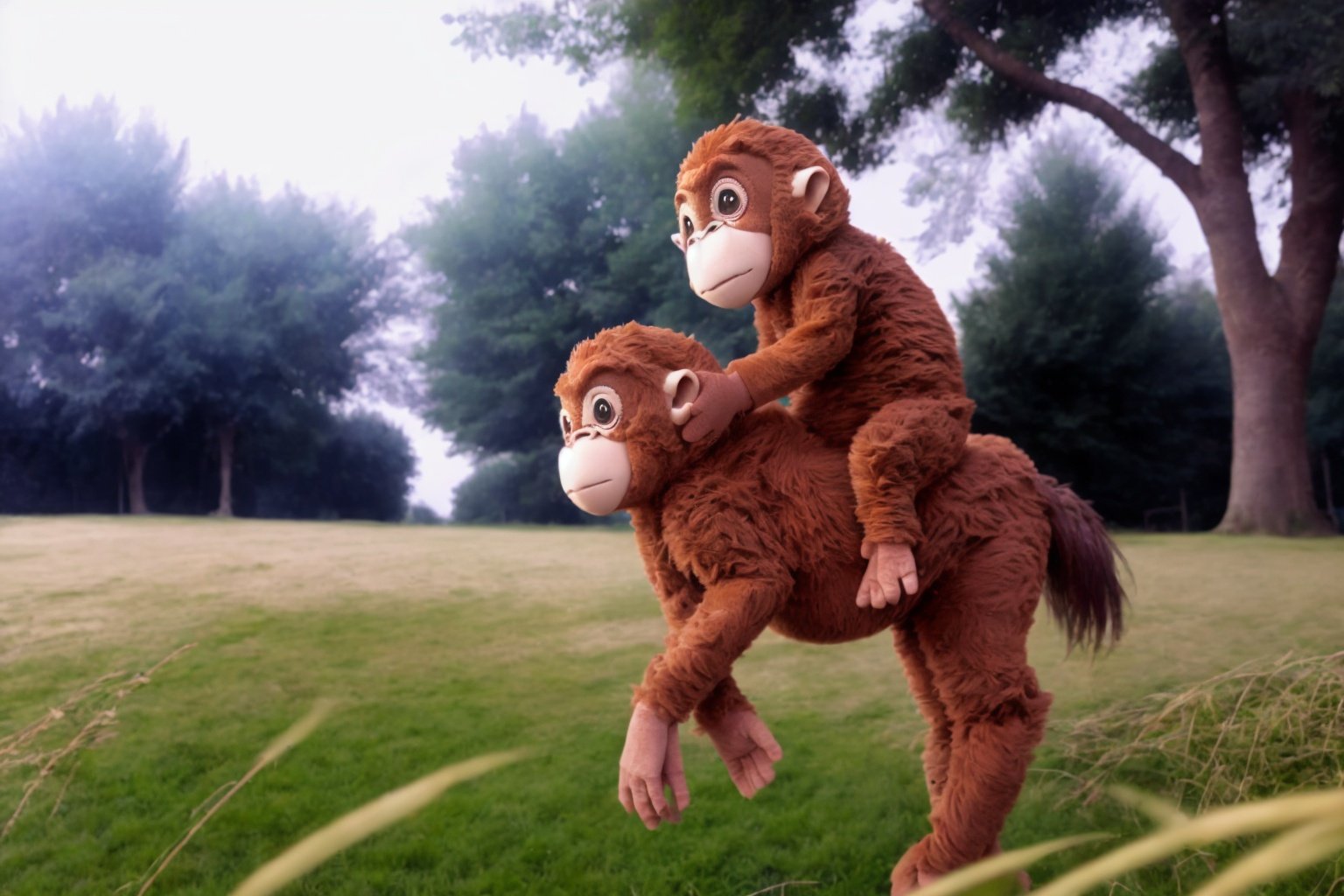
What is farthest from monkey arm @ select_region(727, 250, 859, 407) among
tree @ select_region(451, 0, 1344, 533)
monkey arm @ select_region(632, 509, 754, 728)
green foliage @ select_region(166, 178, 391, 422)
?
green foliage @ select_region(166, 178, 391, 422)

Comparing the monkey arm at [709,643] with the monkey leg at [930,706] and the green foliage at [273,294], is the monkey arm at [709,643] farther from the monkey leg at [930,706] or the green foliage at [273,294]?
the green foliage at [273,294]

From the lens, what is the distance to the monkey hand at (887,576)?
625 millimetres

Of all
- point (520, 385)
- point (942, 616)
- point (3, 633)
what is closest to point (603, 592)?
point (3, 633)

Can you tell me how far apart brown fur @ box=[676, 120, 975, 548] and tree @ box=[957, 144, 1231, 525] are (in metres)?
2.88

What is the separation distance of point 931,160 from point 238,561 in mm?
2459

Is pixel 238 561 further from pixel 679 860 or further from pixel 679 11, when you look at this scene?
pixel 679 11

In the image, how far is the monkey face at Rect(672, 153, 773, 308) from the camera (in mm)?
681

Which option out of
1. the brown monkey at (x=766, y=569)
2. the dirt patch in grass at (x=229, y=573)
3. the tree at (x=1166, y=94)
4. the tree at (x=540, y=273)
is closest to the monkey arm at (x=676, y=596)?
the brown monkey at (x=766, y=569)

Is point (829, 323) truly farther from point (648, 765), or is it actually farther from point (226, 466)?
point (226, 466)

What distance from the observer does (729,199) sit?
690 mm

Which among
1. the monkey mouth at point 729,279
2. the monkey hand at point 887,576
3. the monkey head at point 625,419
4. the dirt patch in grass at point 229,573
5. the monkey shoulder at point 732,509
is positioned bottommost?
the dirt patch in grass at point 229,573

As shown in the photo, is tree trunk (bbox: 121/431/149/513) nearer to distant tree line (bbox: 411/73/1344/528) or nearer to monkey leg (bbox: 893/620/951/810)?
distant tree line (bbox: 411/73/1344/528)

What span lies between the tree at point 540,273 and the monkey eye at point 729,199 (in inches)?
87.8

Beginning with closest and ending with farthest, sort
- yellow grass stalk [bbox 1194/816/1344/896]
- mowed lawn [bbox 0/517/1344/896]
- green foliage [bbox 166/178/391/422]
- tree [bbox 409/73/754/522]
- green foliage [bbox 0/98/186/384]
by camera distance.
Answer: yellow grass stalk [bbox 1194/816/1344/896], mowed lawn [bbox 0/517/1344/896], green foliage [bbox 0/98/186/384], green foliage [bbox 166/178/391/422], tree [bbox 409/73/754/522]
